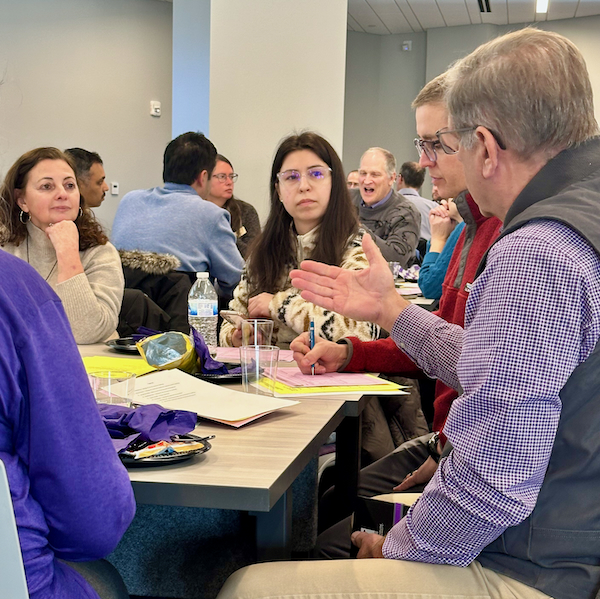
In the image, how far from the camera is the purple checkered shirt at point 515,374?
2.87ft

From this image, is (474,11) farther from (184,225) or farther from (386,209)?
(184,225)

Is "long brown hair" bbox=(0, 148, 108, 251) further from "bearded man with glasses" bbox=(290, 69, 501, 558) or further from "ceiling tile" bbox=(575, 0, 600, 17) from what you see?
"ceiling tile" bbox=(575, 0, 600, 17)

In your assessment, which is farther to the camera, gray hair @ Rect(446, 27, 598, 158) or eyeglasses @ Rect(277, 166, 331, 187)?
eyeglasses @ Rect(277, 166, 331, 187)

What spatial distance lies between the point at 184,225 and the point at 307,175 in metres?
1.27

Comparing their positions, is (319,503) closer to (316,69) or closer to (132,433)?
(132,433)

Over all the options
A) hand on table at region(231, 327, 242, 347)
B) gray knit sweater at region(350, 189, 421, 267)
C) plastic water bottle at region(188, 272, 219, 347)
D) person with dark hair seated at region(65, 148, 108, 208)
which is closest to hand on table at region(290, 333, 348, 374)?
hand on table at region(231, 327, 242, 347)

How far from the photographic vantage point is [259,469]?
1.04 metres

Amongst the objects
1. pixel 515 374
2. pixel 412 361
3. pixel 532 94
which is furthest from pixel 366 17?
pixel 515 374

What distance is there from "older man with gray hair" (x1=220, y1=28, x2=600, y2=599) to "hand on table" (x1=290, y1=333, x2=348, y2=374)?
26.9 inches

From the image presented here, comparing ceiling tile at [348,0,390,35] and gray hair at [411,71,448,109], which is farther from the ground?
ceiling tile at [348,0,390,35]

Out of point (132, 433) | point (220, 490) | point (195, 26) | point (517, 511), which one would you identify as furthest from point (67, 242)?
point (195, 26)

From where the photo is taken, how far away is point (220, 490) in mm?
969

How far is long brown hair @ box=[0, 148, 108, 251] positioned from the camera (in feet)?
7.73

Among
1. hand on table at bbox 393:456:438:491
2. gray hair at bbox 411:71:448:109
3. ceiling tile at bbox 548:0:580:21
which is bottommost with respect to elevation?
hand on table at bbox 393:456:438:491
